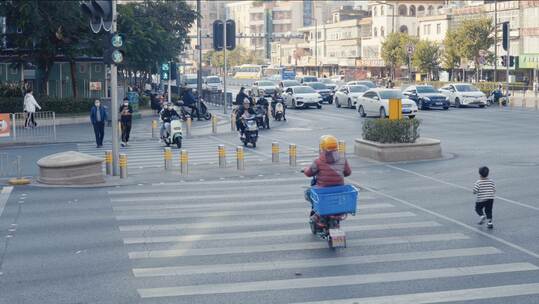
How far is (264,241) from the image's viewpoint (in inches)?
524

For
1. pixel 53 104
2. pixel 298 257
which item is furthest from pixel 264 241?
pixel 53 104

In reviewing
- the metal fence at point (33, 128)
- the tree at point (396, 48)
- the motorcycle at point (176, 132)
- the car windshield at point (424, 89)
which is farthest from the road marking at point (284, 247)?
the tree at point (396, 48)

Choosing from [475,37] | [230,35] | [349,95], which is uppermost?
[475,37]

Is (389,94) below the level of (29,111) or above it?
above

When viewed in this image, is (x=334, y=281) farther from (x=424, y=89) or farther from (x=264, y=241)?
(x=424, y=89)

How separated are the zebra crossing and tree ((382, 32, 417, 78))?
73.8 m

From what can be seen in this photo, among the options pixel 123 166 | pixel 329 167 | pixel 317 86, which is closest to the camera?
pixel 329 167

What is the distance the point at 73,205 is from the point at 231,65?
139 m

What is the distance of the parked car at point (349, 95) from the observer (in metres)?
51.7

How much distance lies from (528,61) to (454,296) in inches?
2826

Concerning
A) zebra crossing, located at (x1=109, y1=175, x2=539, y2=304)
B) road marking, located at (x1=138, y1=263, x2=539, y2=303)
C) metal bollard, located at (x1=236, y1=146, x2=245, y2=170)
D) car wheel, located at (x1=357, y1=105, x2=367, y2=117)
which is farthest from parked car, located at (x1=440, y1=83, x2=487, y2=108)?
road marking, located at (x1=138, y1=263, x2=539, y2=303)

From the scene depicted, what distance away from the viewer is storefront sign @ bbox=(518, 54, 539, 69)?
76338mm

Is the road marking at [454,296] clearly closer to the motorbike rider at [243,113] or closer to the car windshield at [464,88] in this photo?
the motorbike rider at [243,113]

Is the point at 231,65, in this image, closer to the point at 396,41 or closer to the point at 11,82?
the point at 396,41
